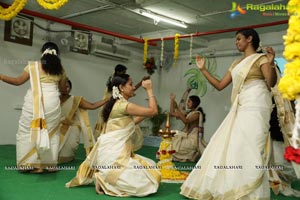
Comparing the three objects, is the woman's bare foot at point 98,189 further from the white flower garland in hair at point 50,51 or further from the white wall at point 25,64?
the white wall at point 25,64

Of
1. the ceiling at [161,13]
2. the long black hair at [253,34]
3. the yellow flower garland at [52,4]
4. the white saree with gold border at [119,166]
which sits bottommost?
the white saree with gold border at [119,166]

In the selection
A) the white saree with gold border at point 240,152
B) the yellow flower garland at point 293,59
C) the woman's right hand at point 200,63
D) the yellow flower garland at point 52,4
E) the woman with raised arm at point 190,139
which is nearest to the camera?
the yellow flower garland at point 293,59

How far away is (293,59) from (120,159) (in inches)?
74.6

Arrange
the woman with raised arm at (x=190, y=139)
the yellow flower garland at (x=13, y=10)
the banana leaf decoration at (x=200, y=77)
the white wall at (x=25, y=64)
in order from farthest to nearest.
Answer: the banana leaf decoration at (x=200, y=77) < the white wall at (x=25, y=64) < the woman with raised arm at (x=190, y=139) < the yellow flower garland at (x=13, y=10)

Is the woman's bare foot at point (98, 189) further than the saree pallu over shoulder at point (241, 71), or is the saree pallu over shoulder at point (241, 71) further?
the woman's bare foot at point (98, 189)

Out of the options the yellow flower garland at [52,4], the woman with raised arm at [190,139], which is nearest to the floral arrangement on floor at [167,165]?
the woman with raised arm at [190,139]

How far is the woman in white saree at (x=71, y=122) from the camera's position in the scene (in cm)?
464

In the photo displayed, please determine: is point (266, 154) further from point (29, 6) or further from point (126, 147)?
point (29, 6)

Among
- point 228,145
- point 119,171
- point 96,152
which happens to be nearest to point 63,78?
point 96,152

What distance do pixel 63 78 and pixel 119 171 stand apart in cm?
163

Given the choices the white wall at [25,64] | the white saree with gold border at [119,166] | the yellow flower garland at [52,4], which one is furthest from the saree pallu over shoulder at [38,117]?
the white wall at [25,64]

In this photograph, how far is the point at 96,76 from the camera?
816 cm

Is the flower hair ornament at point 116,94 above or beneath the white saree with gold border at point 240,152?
above

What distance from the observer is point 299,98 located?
5.38 feet
